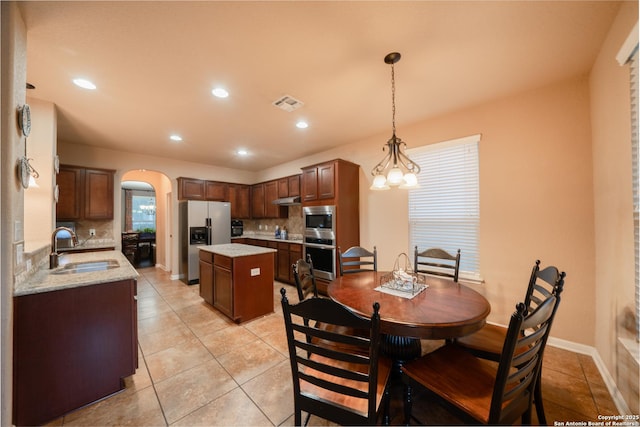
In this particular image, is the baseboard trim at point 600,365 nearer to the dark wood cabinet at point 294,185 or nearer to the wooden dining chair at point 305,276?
the wooden dining chair at point 305,276

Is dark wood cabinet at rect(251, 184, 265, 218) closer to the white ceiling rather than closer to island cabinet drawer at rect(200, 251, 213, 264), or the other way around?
island cabinet drawer at rect(200, 251, 213, 264)

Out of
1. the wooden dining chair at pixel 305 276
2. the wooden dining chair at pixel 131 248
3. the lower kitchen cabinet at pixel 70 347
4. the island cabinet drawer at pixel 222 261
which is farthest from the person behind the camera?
the wooden dining chair at pixel 131 248

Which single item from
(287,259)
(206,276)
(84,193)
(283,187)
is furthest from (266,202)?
(84,193)

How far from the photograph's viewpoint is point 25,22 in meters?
1.62

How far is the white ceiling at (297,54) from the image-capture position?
158 cm

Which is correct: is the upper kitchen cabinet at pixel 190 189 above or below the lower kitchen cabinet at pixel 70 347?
above

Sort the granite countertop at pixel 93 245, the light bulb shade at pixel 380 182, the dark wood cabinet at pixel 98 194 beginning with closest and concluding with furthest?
the light bulb shade at pixel 380 182 < the granite countertop at pixel 93 245 < the dark wood cabinet at pixel 98 194

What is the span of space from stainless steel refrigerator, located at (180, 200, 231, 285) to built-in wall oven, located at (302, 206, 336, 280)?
2119mm

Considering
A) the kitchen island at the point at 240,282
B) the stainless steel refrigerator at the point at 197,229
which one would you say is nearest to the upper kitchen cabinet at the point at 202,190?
the stainless steel refrigerator at the point at 197,229

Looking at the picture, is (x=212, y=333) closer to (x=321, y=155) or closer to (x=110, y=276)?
(x=110, y=276)

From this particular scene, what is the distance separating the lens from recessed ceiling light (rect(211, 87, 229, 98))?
8.19 ft

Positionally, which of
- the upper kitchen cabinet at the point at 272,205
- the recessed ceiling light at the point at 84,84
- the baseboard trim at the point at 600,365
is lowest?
the baseboard trim at the point at 600,365

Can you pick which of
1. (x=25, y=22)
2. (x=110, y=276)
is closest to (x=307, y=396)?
(x=110, y=276)

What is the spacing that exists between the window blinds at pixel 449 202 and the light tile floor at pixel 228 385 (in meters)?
1.21
